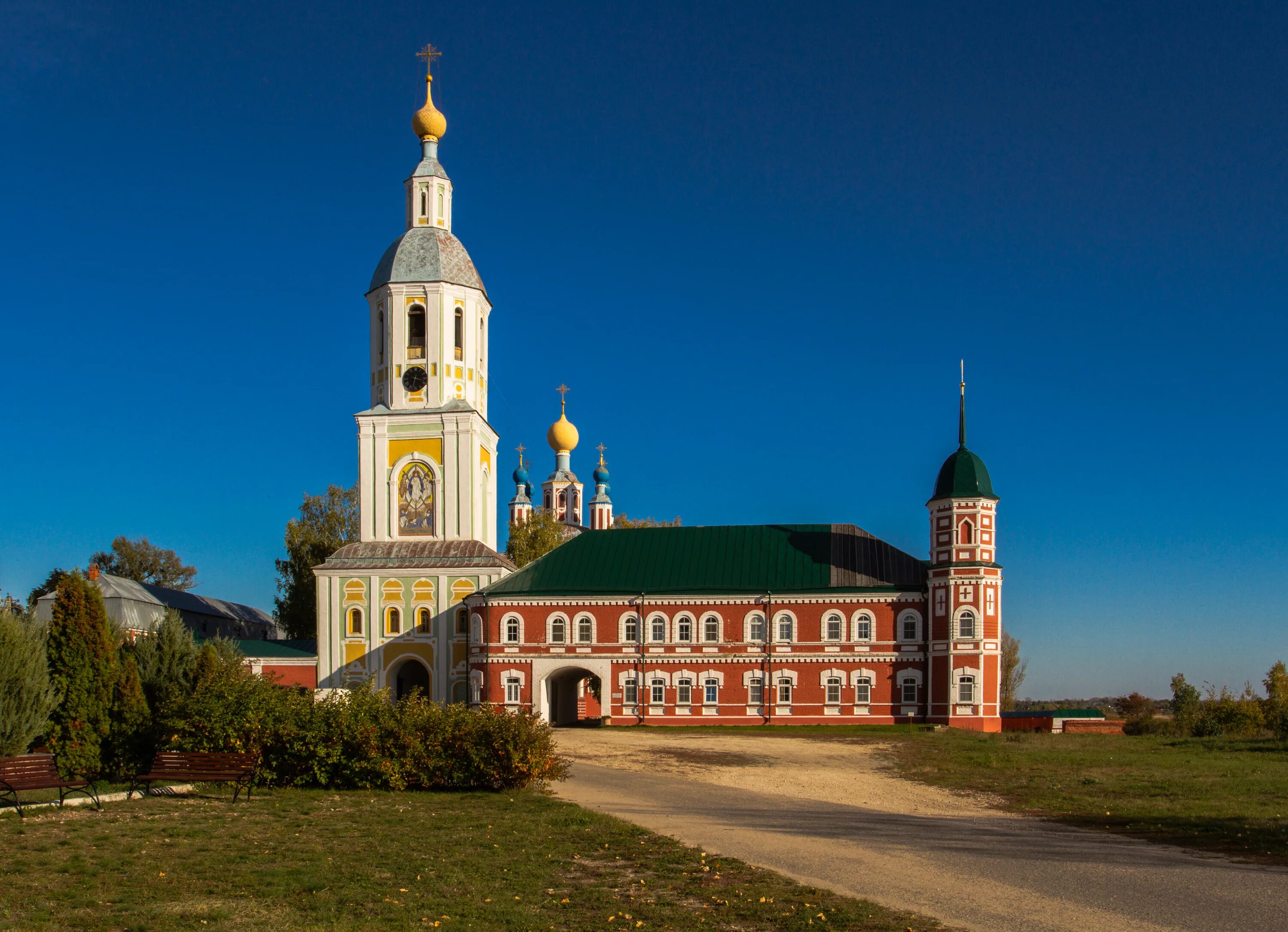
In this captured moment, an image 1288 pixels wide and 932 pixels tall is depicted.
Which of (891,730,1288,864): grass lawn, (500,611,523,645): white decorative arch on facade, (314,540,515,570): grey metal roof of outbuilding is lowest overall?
(891,730,1288,864): grass lawn

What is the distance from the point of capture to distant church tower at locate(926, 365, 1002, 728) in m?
42.2

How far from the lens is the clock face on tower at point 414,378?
165ft

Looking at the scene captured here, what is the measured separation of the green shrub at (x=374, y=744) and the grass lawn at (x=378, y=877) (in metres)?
2.78

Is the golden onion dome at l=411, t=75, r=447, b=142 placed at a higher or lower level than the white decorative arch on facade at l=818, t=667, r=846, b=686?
higher

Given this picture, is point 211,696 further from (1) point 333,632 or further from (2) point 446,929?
(1) point 333,632

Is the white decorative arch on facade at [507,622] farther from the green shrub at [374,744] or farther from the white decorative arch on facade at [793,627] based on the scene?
the green shrub at [374,744]

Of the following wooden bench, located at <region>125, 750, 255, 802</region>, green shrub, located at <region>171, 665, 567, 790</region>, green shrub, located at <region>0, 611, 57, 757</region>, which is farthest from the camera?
green shrub, located at <region>0, 611, 57, 757</region>

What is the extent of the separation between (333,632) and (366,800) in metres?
30.1

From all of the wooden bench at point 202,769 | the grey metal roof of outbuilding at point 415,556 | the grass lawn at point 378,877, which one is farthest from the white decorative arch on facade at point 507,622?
the grass lawn at point 378,877

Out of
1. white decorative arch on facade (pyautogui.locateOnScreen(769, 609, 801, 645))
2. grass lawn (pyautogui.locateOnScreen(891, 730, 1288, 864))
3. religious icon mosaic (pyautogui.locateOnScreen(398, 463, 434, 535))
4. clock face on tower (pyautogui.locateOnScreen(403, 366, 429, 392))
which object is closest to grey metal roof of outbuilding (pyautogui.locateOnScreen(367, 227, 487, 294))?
clock face on tower (pyautogui.locateOnScreen(403, 366, 429, 392))

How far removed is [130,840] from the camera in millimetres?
14875

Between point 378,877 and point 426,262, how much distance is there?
4095 centimetres

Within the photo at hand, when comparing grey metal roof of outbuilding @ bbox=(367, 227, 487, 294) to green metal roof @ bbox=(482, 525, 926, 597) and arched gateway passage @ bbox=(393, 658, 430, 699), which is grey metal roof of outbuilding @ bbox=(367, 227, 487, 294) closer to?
green metal roof @ bbox=(482, 525, 926, 597)

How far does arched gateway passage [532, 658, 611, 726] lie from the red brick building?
91mm
